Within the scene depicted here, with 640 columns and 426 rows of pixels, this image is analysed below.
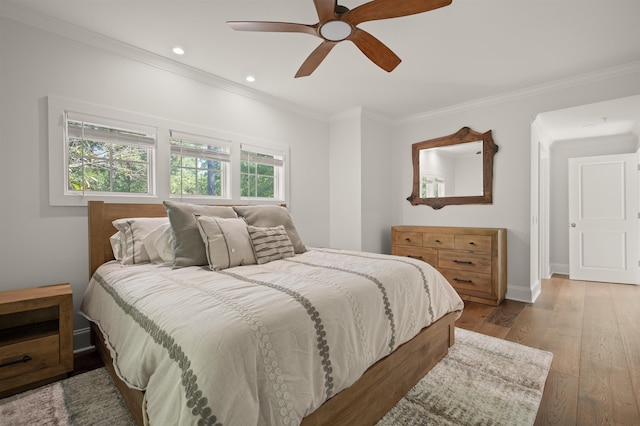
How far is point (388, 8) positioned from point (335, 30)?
377mm

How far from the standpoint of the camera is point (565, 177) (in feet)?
16.6

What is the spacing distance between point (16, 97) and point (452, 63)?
3603 mm

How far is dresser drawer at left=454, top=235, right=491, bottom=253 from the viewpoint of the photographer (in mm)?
3413

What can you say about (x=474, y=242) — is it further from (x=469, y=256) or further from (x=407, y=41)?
(x=407, y=41)

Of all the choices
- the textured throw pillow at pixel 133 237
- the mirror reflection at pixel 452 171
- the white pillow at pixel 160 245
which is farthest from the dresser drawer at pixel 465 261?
the textured throw pillow at pixel 133 237

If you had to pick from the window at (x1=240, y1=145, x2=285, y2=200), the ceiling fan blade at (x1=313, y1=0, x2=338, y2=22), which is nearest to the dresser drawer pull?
the window at (x1=240, y1=145, x2=285, y2=200)

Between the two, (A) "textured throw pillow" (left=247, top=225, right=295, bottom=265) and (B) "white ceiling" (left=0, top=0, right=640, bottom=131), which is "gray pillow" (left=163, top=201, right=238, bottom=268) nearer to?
Result: (A) "textured throw pillow" (left=247, top=225, right=295, bottom=265)

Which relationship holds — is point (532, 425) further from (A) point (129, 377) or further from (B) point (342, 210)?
(B) point (342, 210)

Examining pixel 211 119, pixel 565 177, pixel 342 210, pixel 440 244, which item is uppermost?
pixel 211 119

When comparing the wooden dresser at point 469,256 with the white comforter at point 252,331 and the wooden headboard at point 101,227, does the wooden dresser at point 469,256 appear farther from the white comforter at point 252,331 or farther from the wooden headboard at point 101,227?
the wooden headboard at point 101,227

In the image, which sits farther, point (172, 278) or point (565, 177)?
point (565, 177)

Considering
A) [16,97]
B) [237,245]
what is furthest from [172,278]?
[16,97]

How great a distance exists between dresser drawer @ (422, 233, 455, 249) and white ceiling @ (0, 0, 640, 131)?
178 cm

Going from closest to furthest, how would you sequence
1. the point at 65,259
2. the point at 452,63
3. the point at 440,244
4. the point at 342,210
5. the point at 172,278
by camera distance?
the point at 172,278 < the point at 65,259 < the point at 452,63 < the point at 440,244 < the point at 342,210
